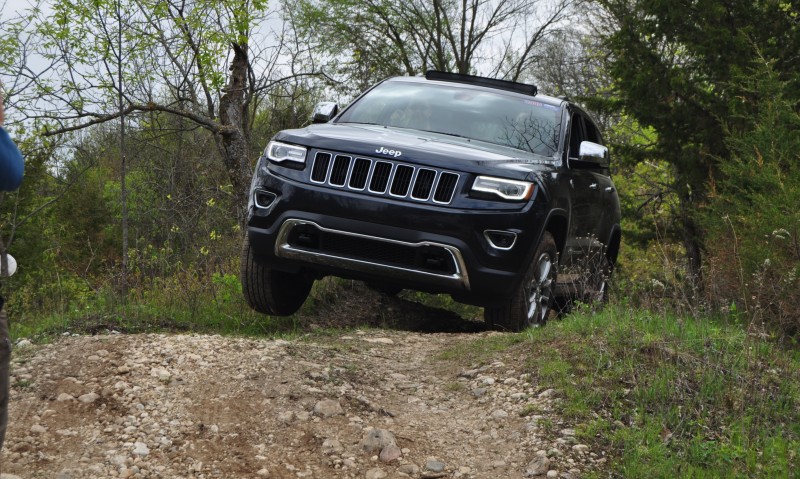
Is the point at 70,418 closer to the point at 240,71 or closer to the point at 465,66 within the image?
the point at 240,71

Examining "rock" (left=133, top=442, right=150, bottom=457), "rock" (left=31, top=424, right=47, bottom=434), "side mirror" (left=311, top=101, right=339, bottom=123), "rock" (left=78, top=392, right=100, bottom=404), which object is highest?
"side mirror" (left=311, top=101, right=339, bottom=123)

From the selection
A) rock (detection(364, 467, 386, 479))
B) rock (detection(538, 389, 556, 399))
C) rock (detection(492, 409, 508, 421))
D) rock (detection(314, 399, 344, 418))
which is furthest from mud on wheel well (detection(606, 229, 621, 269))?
rock (detection(364, 467, 386, 479))

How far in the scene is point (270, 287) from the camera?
7.22 m

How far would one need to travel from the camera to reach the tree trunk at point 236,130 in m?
14.9

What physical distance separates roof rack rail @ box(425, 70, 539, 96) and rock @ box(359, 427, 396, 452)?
163 inches

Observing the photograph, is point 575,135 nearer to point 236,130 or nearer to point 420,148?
point 420,148

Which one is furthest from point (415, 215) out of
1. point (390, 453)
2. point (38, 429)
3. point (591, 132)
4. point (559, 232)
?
point (591, 132)

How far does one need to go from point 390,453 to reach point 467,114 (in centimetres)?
375

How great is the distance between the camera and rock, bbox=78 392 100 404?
4844 mm

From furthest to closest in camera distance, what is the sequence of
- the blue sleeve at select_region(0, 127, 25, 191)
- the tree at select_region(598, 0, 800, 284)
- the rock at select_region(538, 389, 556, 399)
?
the tree at select_region(598, 0, 800, 284)
the rock at select_region(538, 389, 556, 399)
the blue sleeve at select_region(0, 127, 25, 191)

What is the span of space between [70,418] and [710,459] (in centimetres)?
310

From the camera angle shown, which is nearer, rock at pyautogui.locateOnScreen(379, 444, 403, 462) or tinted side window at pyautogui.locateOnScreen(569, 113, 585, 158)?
rock at pyautogui.locateOnScreen(379, 444, 403, 462)

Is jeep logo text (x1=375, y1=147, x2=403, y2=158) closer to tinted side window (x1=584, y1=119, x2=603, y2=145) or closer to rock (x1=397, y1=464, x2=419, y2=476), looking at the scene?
rock (x1=397, y1=464, x2=419, y2=476)

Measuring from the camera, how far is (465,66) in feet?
98.7
